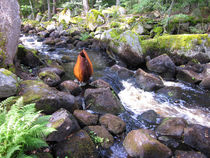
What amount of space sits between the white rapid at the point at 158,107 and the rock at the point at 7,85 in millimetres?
3717

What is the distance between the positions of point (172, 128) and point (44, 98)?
3.52 metres

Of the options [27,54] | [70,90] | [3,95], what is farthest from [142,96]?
[27,54]

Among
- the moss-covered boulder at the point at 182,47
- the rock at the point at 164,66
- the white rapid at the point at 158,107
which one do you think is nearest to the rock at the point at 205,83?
the white rapid at the point at 158,107

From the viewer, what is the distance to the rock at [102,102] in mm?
4688

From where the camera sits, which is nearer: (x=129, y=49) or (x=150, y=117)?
(x=150, y=117)

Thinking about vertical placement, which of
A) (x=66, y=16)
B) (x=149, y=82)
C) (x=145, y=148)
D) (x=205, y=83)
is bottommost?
(x=145, y=148)

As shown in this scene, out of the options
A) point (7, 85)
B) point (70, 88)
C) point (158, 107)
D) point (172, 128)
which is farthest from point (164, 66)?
point (7, 85)

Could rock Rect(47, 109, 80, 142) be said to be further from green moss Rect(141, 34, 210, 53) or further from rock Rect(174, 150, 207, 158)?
green moss Rect(141, 34, 210, 53)

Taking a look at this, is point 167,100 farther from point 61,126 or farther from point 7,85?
point 7,85

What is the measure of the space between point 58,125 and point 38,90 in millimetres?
1414

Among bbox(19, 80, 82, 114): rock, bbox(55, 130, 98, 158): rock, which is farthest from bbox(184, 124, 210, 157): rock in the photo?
bbox(19, 80, 82, 114): rock

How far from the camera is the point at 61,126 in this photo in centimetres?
301

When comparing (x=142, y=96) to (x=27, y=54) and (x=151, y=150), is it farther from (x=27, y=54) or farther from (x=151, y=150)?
(x=27, y=54)

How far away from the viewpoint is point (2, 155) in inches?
72.7
